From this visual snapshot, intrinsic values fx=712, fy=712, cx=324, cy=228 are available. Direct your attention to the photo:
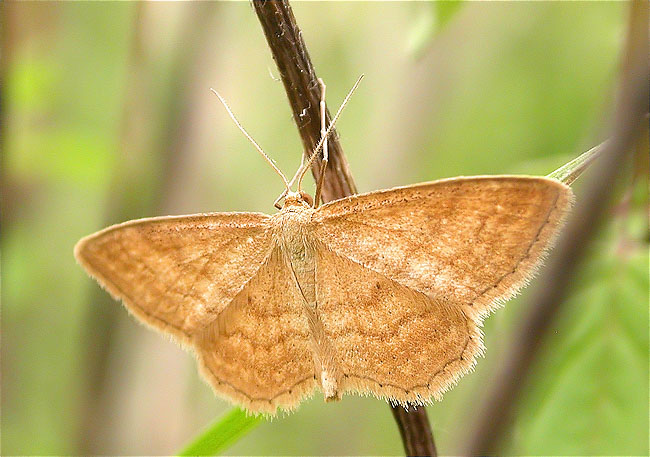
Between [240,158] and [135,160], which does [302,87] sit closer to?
[135,160]

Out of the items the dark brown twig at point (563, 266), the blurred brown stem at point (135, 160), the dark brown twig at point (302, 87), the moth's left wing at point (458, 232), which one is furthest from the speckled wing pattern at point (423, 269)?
the blurred brown stem at point (135, 160)

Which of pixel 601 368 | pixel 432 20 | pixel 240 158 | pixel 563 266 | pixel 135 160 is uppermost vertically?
pixel 432 20

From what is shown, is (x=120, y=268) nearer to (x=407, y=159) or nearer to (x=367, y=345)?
(x=367, y=345)

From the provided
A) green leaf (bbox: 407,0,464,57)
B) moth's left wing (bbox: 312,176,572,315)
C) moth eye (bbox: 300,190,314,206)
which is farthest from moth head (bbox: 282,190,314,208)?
green leaf (bbox: 407,0,464,57)

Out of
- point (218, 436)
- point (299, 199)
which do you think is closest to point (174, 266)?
point (299, 199)

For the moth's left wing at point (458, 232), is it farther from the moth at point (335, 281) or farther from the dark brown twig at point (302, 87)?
the dark brown twig at point (302, 87)

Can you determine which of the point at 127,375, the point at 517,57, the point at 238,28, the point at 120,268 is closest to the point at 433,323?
the point at 120,268
